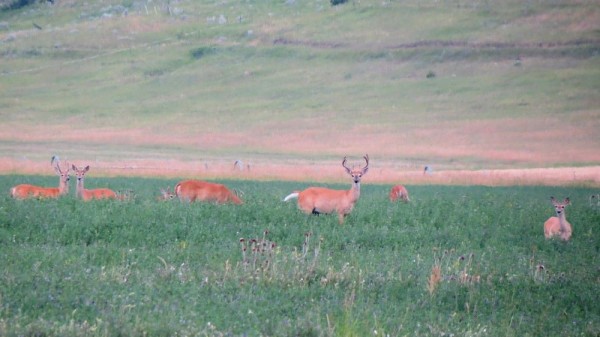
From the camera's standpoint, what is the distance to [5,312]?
9.70m

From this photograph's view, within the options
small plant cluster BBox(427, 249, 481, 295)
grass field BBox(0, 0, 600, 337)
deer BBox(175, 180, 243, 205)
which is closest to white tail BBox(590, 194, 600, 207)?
grass field BBox(0, 0, 600, 337)

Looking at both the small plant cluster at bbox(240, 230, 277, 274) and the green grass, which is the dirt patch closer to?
the green grass

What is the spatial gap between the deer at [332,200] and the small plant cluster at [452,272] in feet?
12.3

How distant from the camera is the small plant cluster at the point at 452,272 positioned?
1221 cm

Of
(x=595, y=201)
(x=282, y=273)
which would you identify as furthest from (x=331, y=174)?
(x=282, y=273)

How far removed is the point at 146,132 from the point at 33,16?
59.6 metres

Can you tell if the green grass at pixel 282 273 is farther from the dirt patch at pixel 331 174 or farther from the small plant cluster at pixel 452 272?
the dirt patch at pixel 331 174

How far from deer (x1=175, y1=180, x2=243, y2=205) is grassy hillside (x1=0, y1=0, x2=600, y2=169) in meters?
27.9

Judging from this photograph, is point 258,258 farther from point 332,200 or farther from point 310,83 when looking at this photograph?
point 310,83

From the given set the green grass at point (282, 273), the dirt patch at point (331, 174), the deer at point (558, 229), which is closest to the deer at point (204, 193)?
the green grass at point (282, 273)

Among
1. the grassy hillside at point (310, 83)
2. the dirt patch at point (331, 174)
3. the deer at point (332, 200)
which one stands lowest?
the deer at point (332, 200)

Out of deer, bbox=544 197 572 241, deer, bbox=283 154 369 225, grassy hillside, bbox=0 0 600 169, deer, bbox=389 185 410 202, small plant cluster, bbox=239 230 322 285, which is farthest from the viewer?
grassy hillside, bbox=0 0 600 169

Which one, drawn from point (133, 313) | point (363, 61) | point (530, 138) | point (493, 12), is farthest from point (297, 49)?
point (133, 313)

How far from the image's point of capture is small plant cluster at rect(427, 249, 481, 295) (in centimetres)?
1221
